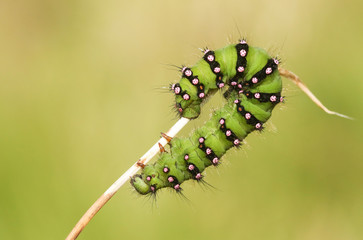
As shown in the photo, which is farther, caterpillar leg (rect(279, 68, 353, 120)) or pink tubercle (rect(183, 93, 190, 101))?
pink tubercle (rect(183, 93, 190, 101))

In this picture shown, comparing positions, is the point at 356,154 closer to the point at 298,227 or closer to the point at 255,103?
the point at 298,227

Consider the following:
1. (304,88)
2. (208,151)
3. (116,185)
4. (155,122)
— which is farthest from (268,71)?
(155,122)

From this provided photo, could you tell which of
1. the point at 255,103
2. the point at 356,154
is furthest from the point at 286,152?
the point at 255,103

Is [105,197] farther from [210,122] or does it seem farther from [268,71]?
[268,71]

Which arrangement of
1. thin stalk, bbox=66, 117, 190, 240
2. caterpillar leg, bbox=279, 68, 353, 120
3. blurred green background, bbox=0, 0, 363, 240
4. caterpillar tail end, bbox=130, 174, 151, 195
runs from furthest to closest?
blurred green background, bbox=0, 0, 363, 240, caterpillar tail end, bbox=130, 174, 151, 195, caterpillar leg, bbox=279, 68, 353, 120, thin stalk, bbox=66, 117, 190, 240

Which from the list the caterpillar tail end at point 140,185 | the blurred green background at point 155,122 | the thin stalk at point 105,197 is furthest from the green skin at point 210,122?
the blurred green background at point 155,122

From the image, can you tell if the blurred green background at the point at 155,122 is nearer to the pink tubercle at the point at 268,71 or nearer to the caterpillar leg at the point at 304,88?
the pink tubercle at the point at 268,71

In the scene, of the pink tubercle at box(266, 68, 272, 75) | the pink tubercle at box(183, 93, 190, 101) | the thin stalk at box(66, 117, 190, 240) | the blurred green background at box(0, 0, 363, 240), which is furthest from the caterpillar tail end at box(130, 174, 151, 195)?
the blurred green background at box(0, 0, 363, 240)

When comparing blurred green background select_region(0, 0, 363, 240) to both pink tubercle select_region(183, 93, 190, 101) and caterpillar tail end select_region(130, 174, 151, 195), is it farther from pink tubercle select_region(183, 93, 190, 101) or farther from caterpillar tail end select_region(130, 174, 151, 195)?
pink tubercle select_region(183, 93, 190, 101)
